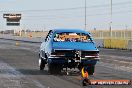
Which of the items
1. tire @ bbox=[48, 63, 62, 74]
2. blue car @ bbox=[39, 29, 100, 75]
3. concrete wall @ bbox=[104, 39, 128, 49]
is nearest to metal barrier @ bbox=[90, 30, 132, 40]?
concrete wall @ bbox=[104, 39, 128, 49]

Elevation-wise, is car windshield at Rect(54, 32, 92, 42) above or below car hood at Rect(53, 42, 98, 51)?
above

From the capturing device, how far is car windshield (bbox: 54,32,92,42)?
19.5 meters

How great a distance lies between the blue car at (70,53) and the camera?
18.5 meters

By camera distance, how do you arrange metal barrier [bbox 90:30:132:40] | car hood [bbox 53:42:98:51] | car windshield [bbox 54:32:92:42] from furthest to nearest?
metal barrier [bbox 90:30:132:40]
car windshield [bbox 54:32:92:42]
car hood [bbox 53:42:98:51]

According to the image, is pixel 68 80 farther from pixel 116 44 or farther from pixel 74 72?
pixel 116 44

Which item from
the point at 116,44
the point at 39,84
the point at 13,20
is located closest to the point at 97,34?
the point at 116,44

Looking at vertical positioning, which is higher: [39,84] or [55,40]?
[55,40]

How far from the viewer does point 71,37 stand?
19.8 meters

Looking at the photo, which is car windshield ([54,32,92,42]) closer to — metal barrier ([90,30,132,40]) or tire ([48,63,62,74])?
tire ([48,63,62,74])

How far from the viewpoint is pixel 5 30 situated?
593 ft

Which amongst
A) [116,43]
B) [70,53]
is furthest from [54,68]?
[116,43]

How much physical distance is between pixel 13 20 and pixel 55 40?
159m

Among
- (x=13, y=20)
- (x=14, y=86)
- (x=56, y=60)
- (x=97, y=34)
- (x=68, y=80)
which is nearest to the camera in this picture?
(x=14, y=86)

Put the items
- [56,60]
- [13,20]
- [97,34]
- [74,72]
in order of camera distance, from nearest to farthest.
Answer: [56,60], [74,72], [97,34], [13,20]
